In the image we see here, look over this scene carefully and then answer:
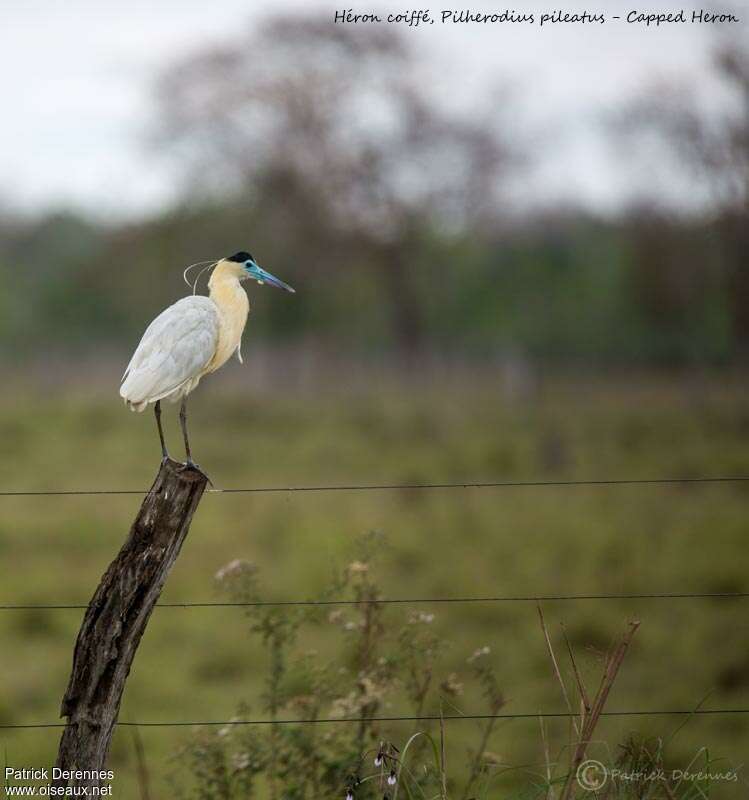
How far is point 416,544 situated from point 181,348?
7.37 m

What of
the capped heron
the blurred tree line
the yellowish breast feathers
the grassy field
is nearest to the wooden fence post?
the capped heron

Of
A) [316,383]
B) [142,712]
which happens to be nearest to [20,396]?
[316,383]

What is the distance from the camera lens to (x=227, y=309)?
458 centimetres

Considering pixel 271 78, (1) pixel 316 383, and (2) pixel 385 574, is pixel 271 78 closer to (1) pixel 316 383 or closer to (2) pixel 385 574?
(1) pixel 316 383

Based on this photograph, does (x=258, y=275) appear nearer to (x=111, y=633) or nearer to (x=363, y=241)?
(x=111, y=633)

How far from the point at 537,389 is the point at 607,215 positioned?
8838 mm

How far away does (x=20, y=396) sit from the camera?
72.8 ft

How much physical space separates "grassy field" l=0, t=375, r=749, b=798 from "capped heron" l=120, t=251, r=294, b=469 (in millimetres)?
865

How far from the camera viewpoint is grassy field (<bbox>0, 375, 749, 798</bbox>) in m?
8.21

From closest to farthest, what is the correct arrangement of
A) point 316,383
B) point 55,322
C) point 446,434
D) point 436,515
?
point 436,515
point 446,434
point 316,383
point 55,322

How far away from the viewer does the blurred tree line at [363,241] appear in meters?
27.1

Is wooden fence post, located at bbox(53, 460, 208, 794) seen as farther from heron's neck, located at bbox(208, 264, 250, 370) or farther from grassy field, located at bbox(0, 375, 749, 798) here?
heron's neck, located at bbox(208, 264, 250, 370)

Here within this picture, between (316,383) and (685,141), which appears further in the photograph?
(316,383)

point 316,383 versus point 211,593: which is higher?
point 211,593
